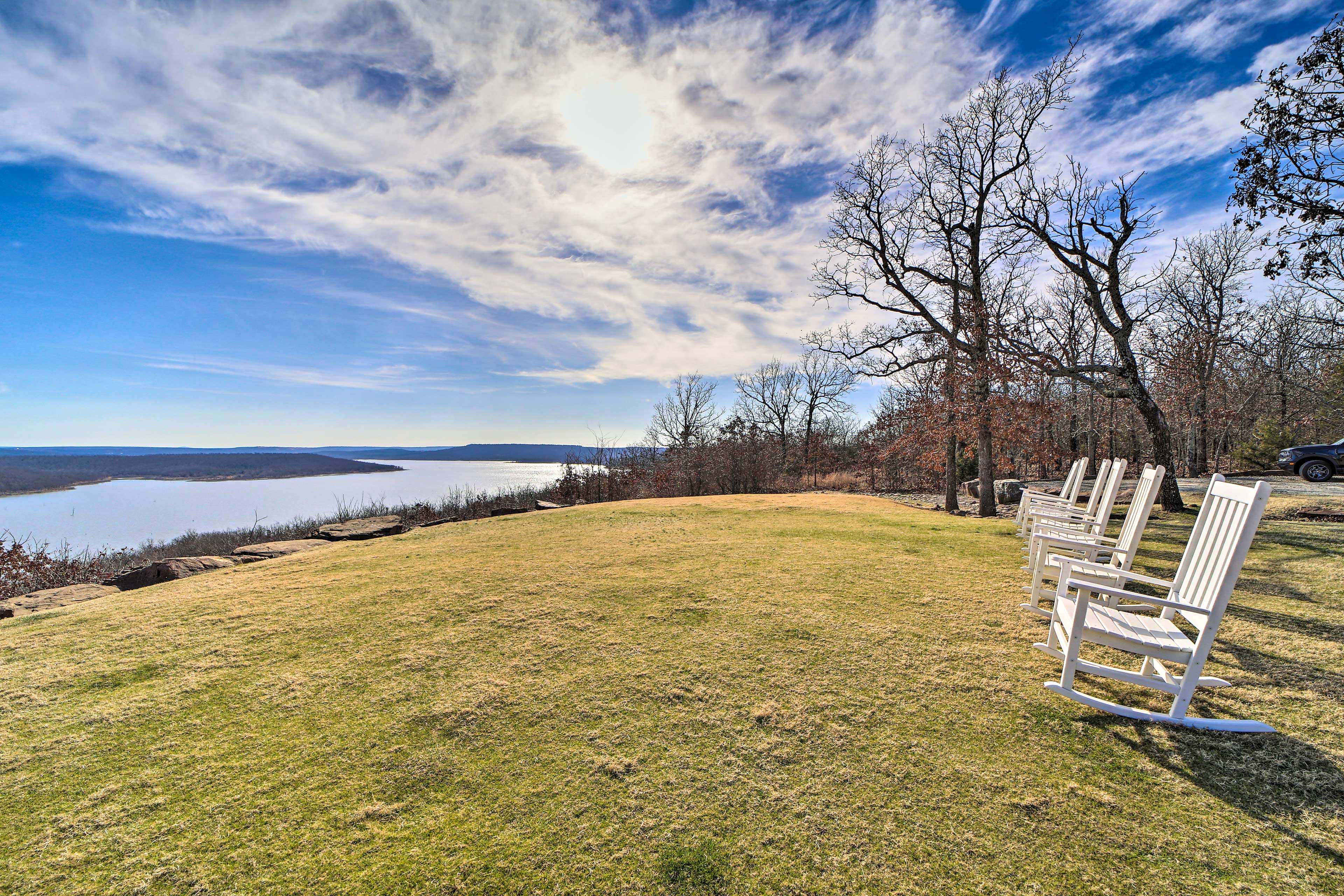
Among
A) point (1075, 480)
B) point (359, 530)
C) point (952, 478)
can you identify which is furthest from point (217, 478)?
point (1075, 480)

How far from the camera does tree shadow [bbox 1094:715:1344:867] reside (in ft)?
6.54

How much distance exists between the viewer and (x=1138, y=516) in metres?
3.71

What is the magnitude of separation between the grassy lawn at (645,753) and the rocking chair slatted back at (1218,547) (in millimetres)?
638

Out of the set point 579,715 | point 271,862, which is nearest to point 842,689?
point 579,715

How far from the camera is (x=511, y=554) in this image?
6414 mm

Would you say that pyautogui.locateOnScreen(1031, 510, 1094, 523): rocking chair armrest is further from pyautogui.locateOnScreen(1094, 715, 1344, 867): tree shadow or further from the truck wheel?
the truck wheel

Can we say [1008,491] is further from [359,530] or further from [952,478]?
[359,530]

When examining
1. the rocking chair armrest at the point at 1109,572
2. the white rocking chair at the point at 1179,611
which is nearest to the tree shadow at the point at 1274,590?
the white rocking chair at the point at 1179,611

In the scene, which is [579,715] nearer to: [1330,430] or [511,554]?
[511,554]

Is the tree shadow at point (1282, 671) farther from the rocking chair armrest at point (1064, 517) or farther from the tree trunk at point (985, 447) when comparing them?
the tree trunk at point (985, 447)

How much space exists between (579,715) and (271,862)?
1.29m

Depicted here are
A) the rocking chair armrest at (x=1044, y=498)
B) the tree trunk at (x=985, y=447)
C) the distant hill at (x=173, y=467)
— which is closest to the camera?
the rocking chair armrest at (x=1044, y=498)

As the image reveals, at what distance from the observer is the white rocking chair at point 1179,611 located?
7.77 ft

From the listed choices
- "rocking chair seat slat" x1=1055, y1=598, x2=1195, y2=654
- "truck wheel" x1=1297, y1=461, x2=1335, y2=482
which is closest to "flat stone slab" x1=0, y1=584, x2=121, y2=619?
"rocking chair seat slat" x1=1055, y1=598, x2=1195, y2=654
